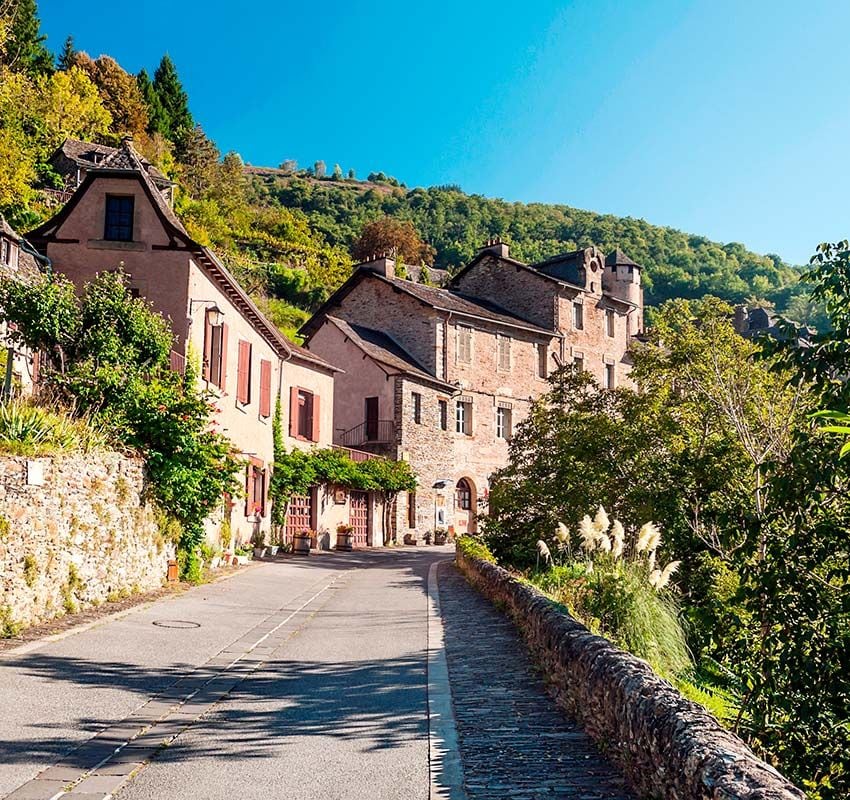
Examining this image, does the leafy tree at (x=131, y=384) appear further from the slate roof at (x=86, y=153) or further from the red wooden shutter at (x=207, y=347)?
the slate roof at (x=86, y=153)

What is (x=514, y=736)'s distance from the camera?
6824 mm

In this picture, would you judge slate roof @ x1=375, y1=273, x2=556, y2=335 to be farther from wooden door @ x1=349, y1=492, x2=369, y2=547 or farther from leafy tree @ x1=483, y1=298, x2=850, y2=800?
leafy tree @ x1=483, y1=298, x2=850, y2=800

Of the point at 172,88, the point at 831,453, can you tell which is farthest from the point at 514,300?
the point at 172,88

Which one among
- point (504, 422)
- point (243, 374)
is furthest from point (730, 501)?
point (504, 422)

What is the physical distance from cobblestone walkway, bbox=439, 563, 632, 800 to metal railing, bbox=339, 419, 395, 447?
25992 mm

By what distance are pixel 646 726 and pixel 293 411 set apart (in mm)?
26401

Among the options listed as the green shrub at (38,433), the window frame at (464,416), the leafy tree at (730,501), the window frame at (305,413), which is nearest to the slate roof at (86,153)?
the window frame at (464,416)

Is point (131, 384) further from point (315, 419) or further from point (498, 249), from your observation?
point (498, 249)

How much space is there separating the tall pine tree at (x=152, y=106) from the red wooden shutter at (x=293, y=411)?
56002 mm

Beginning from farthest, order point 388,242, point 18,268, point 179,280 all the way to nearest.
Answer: point 388,242, point 18,268, point 179,280

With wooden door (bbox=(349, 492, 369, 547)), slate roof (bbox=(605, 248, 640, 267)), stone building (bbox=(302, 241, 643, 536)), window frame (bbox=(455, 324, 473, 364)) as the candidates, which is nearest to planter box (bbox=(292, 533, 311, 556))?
wooden door (bbox=(349, 492, 369, 547))

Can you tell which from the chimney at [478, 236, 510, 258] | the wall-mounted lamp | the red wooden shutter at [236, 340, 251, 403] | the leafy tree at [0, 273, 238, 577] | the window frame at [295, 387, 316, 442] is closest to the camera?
the leafy tree at [0, 273, 238, 577]

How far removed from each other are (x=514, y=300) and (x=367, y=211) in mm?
68790

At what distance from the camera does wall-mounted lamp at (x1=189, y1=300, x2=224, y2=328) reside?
865 inches
